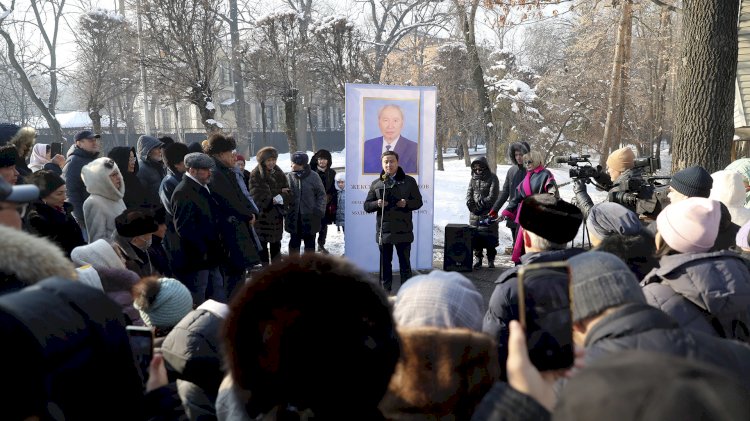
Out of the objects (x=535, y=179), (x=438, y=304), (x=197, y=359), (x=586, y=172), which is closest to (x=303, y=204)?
(x=535, y=179)

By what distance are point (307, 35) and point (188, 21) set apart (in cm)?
614

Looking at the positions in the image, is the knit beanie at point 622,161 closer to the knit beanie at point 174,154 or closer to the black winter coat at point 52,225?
the knit beanie at point 174,154

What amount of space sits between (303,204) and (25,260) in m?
5.67

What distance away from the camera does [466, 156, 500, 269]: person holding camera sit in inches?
297

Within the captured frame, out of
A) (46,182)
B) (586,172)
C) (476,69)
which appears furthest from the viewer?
(476,69)

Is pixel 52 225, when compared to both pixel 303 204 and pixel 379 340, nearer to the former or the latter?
pixel 379 340

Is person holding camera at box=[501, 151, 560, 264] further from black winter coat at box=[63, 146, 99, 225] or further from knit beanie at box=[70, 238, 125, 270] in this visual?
black winter coat at box=[63, 146, 99, 225]

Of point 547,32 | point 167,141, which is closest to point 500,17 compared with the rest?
point 167,141

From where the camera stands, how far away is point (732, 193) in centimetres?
410

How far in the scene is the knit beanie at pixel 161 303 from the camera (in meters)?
2.62

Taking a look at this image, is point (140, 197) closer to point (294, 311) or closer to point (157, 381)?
point (157, 381)

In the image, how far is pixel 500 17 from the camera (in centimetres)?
1061

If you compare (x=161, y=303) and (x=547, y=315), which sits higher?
(x=547, y=315)

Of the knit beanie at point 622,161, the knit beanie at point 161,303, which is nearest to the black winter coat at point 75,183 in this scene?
the knit beanie at point 161,303
